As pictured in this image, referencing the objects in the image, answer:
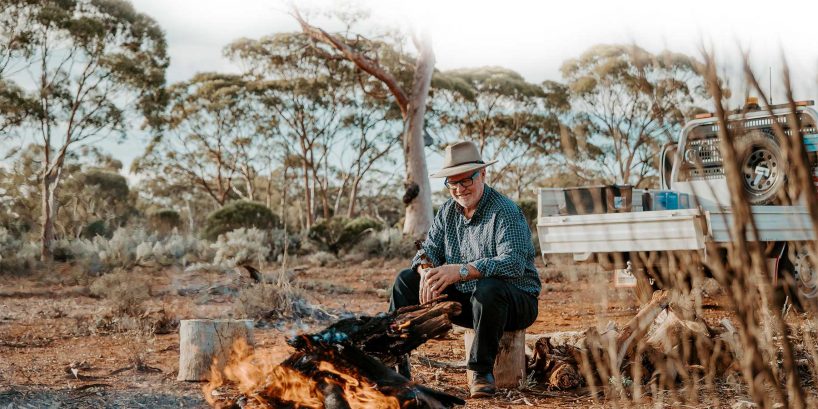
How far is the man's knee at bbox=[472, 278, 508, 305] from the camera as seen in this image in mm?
4004

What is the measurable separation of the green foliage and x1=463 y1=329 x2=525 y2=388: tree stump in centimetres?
1411

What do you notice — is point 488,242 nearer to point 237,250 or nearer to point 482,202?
point 482,202

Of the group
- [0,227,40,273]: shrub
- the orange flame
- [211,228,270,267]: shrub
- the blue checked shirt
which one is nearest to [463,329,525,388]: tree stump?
the blue checked shirt

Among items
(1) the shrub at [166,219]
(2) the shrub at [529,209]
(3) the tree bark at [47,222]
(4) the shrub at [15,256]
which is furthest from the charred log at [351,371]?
(1) the shrub at [166,219]

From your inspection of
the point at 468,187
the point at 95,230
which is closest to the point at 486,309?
the point at 468,187

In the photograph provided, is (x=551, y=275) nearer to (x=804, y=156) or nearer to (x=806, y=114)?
(x=806, y=114)

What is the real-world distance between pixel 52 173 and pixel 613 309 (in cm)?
1836

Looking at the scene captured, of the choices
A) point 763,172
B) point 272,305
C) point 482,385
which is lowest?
point 482,385

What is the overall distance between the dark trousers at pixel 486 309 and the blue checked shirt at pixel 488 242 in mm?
63

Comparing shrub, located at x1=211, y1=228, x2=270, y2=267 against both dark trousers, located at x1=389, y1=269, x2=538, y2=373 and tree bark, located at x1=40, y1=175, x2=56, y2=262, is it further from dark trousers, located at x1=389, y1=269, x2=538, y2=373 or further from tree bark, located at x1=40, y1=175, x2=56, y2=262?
dark trousers, located at x1=389, y1=269, x2=538, y2=373

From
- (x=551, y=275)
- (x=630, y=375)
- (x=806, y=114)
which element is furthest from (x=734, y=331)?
(x=551, y=275)

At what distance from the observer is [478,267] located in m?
4.08

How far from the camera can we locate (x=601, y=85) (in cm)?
2705

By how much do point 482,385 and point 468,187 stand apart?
3.32ft
